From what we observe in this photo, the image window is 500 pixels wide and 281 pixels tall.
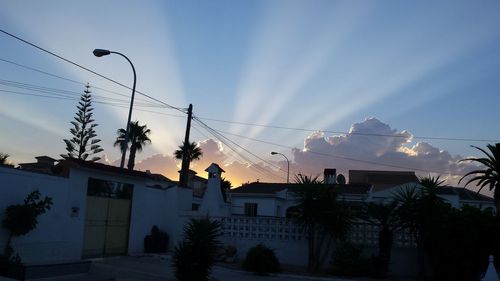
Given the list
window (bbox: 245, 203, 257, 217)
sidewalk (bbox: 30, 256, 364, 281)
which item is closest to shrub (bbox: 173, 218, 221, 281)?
sidewalk (bbox: 30, 256, 364, 281)

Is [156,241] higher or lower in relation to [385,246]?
lower

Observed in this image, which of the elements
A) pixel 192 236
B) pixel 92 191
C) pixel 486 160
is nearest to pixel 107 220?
pixel 92 191

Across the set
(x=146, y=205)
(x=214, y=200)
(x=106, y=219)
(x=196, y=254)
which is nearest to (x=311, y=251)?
(x=146, y=205)

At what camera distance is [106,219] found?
64.2 ft

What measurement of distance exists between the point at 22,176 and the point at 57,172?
9.26 feet

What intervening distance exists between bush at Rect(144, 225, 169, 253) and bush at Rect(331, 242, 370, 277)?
306 inches

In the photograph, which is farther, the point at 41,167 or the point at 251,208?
the point at 251,208

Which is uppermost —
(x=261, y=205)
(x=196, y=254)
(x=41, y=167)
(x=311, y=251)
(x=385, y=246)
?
(x=41, y=167)

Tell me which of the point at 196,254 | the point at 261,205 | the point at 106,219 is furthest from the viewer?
the point at 261,205

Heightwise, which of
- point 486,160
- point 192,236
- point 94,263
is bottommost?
point 94,263

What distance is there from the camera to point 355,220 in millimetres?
20422

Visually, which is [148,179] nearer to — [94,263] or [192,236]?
[94,263]

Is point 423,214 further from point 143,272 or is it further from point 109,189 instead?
point 109,189

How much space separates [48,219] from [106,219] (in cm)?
355
